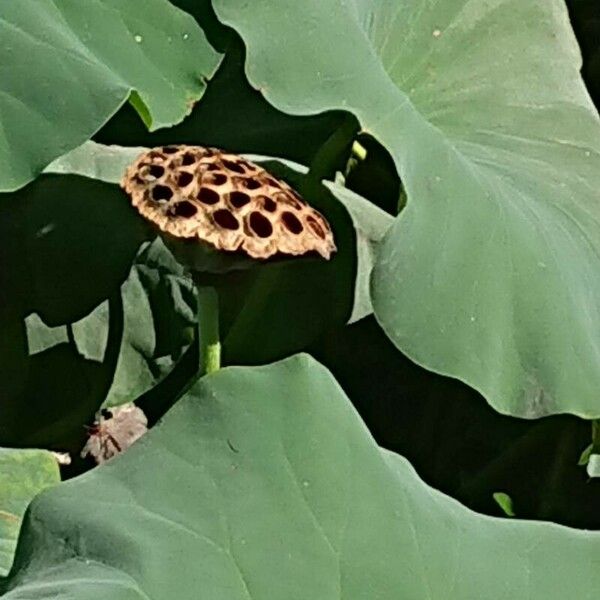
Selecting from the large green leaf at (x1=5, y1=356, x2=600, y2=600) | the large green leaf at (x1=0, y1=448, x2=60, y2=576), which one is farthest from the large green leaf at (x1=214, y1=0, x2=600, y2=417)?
the large green leaf at (x1=0, y1=448, x2=60, y2=576)

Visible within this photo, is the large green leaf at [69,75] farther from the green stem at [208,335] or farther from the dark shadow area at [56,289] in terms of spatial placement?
the dark shadow area at [56,289]

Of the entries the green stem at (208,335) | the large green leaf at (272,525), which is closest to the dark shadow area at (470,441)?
the green stem at (208,335)

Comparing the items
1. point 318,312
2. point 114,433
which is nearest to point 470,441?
point 318,312

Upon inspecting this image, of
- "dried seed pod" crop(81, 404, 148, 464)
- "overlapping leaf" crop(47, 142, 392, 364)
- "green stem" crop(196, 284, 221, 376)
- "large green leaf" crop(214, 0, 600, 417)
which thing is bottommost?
"dried seed pod" crop(81, 404, 148, 464)

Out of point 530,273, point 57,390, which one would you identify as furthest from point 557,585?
point 57,390

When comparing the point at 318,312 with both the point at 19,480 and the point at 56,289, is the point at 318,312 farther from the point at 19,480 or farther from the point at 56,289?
the point at 19,480

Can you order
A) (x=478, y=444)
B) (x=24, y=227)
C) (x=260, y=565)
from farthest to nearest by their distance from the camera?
(x=478, y=444) < (x=24, y=227) < (x=260, y=565)

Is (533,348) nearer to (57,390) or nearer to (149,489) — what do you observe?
(149,489)

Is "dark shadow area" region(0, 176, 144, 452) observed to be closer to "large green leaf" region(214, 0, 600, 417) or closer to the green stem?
the green stem
